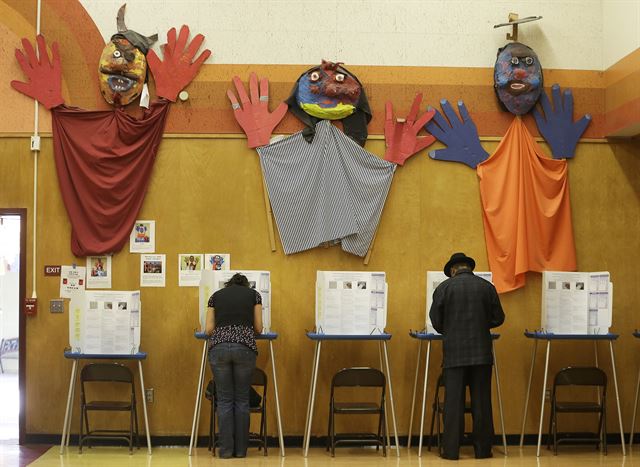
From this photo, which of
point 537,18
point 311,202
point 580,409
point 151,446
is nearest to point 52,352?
point 151,446

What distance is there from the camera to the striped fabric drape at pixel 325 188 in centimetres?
675

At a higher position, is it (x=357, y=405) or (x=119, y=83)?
(x=119, y=83)

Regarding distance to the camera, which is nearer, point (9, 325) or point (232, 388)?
point (232, 388)

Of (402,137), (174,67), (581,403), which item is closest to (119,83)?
(174,67)

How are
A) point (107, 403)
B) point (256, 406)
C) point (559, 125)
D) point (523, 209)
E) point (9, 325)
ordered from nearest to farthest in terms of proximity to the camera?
point (256, 406)
point (107, 403)
point (523, 209)
point (559, 125)
point (9, 325)

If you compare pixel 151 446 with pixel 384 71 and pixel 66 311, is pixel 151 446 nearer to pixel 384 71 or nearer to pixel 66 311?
pixel 66 311

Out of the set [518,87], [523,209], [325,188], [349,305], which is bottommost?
[349,305]

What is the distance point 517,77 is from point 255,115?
90.8 inches

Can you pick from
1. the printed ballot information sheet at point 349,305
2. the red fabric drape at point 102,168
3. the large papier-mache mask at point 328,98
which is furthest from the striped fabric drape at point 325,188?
the red fabric drape at point 102,168

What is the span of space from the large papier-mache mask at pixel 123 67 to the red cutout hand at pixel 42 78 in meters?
0.40

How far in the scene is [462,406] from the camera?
6.03 m

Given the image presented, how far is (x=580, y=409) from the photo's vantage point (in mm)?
6391

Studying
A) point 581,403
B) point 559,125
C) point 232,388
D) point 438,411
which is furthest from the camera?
point 559,125

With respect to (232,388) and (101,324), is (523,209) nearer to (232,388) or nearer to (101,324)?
(232,388)
